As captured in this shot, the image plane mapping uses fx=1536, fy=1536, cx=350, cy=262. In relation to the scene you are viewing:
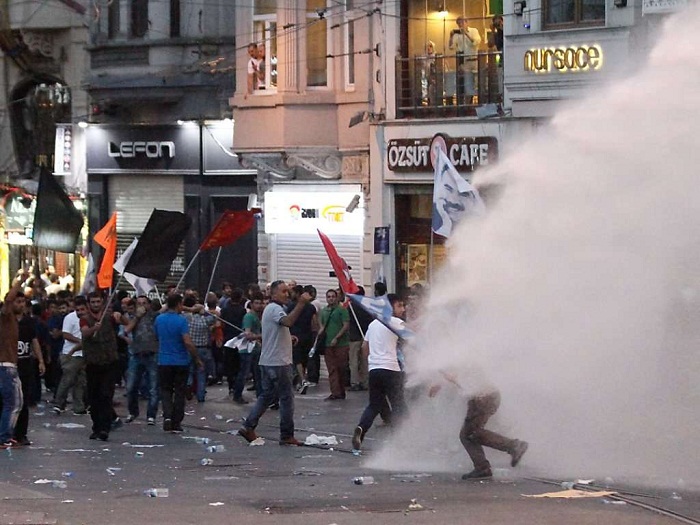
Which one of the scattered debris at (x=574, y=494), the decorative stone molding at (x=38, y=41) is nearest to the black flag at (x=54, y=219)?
the decorative stone molding at (x=38, y=41)

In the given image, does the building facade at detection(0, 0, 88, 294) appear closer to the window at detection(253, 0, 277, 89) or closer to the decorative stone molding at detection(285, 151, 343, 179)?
the window at detection(253, 0, 277, 89)

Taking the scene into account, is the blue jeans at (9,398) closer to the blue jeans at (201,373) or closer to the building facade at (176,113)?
the blue jeans at (201,373)

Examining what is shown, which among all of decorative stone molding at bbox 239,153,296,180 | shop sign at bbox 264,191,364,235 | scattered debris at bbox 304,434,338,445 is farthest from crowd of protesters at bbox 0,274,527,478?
decorative stone molding at bbox 239,153,296,180

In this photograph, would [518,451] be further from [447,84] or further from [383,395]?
[447,84]

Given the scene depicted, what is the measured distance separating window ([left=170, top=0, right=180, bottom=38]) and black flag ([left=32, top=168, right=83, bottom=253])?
603 centimetres

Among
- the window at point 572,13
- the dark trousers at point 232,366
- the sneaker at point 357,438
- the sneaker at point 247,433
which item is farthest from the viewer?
the window at point 572,13

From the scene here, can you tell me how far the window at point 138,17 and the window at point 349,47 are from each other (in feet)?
18.3

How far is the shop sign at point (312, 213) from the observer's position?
89.1ft

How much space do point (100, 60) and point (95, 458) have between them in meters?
17.3

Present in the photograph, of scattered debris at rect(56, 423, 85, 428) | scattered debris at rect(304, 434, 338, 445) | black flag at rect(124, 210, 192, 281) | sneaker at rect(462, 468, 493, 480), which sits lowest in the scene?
scattered debris at rect(56, 423, 85, 428)

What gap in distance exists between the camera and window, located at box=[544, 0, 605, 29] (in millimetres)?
23031

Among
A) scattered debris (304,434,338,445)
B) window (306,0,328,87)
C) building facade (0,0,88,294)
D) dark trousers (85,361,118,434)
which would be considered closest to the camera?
scattered debris (304,434,338,445)

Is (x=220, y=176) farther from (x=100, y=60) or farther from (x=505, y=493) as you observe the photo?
(x=505, y=493)

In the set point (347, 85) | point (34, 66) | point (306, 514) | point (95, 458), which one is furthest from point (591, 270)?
point (34, 66)
